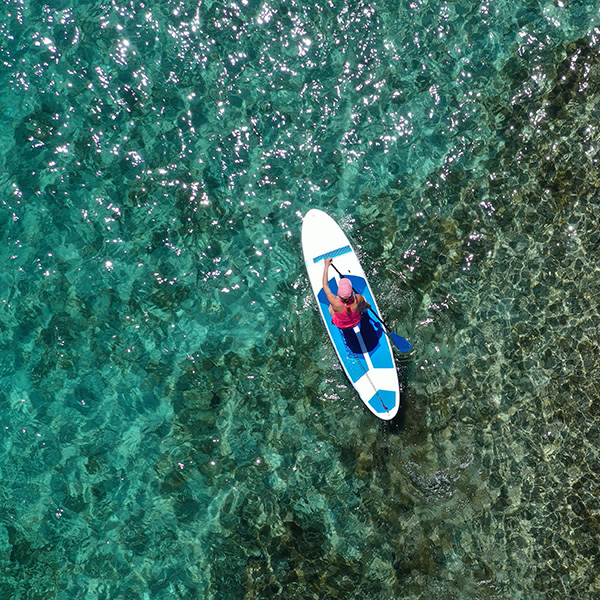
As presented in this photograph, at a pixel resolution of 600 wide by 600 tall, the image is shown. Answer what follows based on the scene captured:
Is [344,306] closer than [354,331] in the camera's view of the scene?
Yes

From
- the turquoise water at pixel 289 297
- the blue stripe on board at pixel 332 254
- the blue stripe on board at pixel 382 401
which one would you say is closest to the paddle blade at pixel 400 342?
the turquoise water at pixel 289 297

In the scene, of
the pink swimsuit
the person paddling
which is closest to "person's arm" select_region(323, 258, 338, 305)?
the person paddling

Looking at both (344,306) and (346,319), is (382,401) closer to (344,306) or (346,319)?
(346,319)

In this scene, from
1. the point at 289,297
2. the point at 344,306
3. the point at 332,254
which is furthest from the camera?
the point at 289,297

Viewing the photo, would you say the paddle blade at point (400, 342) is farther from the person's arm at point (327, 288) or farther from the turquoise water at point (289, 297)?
the person's arm at point (327, 288)

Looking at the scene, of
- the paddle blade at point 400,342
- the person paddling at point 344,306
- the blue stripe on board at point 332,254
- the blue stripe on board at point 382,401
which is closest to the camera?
the person paddling at point 344,306

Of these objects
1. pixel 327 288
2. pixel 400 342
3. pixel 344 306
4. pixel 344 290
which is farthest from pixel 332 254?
pixel 400 342

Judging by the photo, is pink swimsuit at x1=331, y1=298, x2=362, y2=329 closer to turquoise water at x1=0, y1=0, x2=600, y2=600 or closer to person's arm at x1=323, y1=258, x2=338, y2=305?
person's arm at x1=323, y1=258, x2=338, y2=305

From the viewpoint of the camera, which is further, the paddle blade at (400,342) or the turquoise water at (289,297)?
the paddle blade at (400,342)
